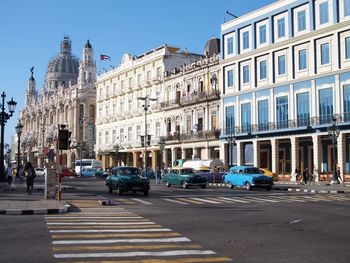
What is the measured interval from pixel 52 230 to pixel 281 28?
42085 mm

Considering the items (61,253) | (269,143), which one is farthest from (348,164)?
(61,253)

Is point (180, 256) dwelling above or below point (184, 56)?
below

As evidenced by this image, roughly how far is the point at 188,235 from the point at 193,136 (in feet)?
166

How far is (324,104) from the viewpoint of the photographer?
4544 centimetres

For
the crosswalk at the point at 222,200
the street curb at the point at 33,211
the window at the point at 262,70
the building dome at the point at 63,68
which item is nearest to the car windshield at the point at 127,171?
the crosswalk at the point at 222,200

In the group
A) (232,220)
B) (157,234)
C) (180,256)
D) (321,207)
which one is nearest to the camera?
(180,256)

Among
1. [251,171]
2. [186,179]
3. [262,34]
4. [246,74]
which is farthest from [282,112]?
[186,179]

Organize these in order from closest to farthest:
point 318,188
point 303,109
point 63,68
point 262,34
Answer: point 318,188, point 303,109, point 262,34, point 63,68

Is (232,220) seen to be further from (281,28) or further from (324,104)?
(281,28)

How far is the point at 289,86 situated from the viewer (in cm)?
4888

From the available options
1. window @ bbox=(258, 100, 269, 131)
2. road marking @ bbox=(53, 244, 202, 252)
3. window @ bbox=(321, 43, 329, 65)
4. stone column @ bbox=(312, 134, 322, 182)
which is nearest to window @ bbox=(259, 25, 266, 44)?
window @ bbox=(258, 100, 269, 131)

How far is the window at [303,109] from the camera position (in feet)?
154

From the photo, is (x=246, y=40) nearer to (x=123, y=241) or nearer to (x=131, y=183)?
(x=131, y=183)

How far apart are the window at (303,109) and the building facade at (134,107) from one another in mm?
20845
